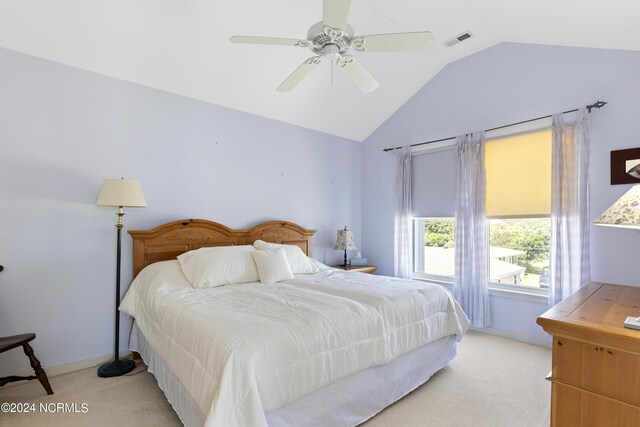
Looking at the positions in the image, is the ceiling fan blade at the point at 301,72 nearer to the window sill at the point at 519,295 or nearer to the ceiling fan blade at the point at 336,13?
the ceiling fan blade at the point at 336,13

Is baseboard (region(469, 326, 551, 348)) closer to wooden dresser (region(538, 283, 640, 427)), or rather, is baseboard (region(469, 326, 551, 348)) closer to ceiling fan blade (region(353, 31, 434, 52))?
wooden dresser (region(538, 283, 640, 427))

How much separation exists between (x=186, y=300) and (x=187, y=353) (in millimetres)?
619

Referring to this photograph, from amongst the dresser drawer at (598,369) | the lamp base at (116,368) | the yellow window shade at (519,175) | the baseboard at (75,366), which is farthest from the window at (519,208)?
the baseboard at (75,366)

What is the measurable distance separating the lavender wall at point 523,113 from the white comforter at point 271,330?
5.05 ft

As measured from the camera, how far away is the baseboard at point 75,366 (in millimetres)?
2715

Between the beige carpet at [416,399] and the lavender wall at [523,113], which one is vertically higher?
the lavender wall at [523,113]

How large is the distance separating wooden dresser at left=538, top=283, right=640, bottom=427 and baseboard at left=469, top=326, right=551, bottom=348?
2396 millimetres

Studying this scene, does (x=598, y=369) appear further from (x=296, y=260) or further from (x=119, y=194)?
(x=119, y=194)

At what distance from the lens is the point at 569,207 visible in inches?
125

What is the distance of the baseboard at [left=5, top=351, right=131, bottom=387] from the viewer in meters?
2.71

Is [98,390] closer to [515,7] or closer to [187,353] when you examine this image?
→ [187,353]

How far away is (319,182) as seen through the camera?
484 cm

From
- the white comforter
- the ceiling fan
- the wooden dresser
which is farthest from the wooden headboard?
the wooden dresser

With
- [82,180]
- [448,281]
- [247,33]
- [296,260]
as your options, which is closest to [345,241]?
[296,260]
